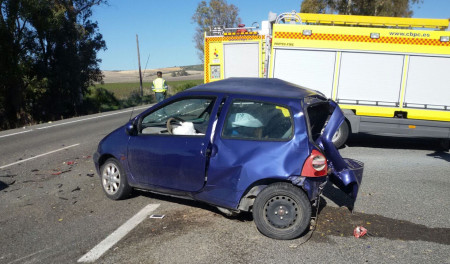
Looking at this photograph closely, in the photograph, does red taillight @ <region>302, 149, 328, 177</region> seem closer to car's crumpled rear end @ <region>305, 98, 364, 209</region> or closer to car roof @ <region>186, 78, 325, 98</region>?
car's crumpled rear end @ <region>305, 98, 364, 209</region>

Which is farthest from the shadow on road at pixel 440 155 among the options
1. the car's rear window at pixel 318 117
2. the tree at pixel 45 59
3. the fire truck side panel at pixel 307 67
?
the tree at pixel 45 59

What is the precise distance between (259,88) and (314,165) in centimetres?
124

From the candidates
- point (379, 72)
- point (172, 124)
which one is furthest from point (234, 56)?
point (172, 124)

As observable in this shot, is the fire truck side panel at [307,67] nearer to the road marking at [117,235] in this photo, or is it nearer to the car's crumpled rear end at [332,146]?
the car's crumpled rear end at [332,146]

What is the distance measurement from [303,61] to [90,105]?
64.7 ft

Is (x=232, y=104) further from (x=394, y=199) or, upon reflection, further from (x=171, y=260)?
(x=394, y=199)

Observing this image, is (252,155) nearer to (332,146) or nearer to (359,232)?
(332,146)

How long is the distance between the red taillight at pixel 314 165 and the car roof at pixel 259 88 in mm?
741

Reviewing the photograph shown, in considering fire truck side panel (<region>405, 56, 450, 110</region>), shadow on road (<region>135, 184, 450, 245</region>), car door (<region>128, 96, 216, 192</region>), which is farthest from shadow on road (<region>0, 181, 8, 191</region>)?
fire truck side panel (<region>405, 56, 450, 110</region>)

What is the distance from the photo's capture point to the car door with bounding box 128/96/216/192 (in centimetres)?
473

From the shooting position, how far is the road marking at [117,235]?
402 cm

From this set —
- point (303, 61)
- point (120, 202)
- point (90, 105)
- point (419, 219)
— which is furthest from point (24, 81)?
point (419, 219)

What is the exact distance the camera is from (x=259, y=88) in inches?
193

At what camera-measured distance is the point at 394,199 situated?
578 centimetres
